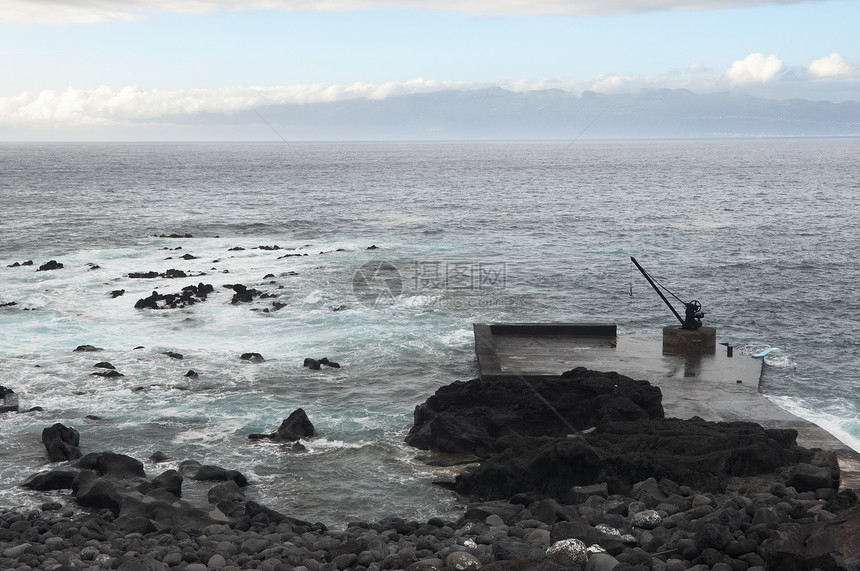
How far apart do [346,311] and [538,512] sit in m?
21.6

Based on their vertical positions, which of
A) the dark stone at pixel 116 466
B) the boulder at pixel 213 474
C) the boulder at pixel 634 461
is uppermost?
the boulder at pixel 634 461

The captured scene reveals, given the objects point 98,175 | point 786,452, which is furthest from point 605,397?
point 98,175

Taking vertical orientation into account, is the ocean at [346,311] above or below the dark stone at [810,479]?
below

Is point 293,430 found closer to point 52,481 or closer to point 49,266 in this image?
point 52,481

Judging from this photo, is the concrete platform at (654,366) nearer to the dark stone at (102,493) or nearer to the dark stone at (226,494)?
the dark stone at (226,494)

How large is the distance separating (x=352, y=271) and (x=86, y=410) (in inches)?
910

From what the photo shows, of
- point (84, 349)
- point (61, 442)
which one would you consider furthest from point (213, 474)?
point (84, 349)

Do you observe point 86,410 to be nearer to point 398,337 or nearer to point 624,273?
point 398,337

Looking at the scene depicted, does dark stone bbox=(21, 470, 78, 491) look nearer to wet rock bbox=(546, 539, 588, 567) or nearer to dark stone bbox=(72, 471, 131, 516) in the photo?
dark stone bbox=(72, 471, 131, 516)

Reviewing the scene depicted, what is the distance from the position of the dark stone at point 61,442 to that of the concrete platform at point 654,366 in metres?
9.80

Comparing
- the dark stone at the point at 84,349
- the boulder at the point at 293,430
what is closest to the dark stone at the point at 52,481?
the boulder at the point at 293,430

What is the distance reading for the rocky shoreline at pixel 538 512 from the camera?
34.5 ft

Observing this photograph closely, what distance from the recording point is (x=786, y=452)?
47.9 ft

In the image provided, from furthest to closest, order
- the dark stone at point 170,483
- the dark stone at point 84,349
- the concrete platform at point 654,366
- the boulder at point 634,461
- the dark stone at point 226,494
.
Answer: the dark stone at point 84,349 < the concrete platform at point 654,366 < the dark stone at point 170,483 < the dark stone at point 226,494 < the boulder at point 634,461
